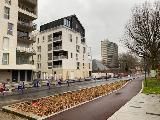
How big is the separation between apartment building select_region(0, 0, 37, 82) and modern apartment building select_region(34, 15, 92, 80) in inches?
606

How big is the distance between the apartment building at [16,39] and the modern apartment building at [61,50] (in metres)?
15.4

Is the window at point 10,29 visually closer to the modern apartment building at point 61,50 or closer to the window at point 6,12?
the window at point 6,12

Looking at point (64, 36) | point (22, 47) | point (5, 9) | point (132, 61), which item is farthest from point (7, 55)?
point (132, 61)

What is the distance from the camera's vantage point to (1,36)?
39.9 m

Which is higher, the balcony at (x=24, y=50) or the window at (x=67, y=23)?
the window at (x=67, y=23)

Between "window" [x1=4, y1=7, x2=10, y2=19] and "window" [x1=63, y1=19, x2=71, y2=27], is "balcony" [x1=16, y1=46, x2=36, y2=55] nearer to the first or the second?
"window" [x1=4, y1=7, x2=10, y2=19]

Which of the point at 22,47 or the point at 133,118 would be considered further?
the point at 22,47

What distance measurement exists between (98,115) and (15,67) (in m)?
31.3

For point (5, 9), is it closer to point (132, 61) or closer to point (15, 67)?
point (15, 67)

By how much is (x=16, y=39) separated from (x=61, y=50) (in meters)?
22.4

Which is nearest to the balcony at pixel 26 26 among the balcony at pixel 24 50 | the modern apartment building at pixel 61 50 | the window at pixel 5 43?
the balcony at pixel 24 50

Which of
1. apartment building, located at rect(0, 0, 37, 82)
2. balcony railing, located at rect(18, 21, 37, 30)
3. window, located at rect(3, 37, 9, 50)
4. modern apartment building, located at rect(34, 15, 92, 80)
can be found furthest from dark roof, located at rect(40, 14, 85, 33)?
window, located at rect(3, 37, 9, 50)

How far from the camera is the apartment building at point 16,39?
1597 inches

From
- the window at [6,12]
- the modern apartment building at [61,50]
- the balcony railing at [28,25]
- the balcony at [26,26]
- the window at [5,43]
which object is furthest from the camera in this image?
the modern apartment building at [61,50]
